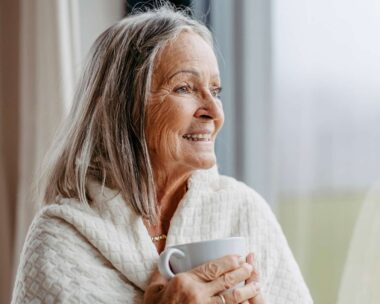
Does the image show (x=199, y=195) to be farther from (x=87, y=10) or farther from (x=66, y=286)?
(x=87, y=10)

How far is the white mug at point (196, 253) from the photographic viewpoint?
1064mm

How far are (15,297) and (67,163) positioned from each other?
10.3 inches

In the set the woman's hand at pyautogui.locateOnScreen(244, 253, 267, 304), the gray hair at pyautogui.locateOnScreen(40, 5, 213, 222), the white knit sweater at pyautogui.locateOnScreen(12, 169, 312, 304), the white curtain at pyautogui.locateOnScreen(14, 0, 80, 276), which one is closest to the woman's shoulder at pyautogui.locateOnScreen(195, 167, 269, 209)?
the white knit sweater at pyautogui.locateOnScreen(12, 169, 312, 304)

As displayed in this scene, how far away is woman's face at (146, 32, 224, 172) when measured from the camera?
1.26 metres

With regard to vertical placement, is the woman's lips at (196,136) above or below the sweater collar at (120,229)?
above

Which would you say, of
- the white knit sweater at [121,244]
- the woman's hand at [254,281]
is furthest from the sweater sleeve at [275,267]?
the woman's hand at [254,281]

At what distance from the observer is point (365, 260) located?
59.0 inches

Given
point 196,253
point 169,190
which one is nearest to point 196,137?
point 169,190

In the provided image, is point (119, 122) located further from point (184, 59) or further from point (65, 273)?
point (65, 273)

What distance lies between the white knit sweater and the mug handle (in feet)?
0.34

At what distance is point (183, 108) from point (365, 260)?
0.55 metres

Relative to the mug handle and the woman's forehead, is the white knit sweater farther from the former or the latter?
the woman's forehead

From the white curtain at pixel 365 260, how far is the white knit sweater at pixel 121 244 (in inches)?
8.5

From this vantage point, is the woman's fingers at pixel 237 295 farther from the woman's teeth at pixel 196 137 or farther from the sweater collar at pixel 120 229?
the woman's teeth at pixel 196 137
